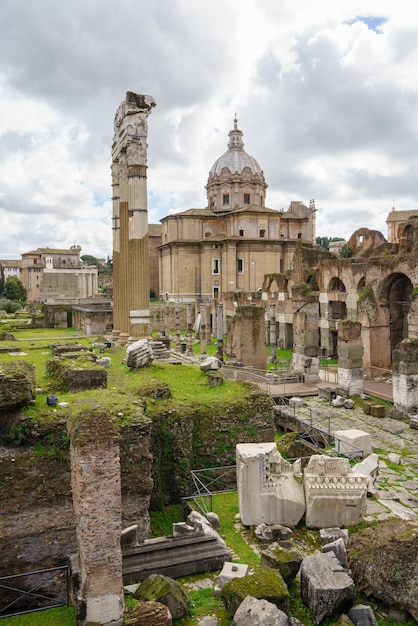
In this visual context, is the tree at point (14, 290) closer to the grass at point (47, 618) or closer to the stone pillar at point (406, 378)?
the stone pillar at point (406, 378)

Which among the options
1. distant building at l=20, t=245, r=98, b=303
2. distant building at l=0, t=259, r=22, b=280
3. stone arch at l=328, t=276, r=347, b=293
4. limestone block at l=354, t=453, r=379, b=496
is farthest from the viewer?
distant building at l=0, t=259, r=22, b=280

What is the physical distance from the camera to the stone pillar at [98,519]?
16.6ft

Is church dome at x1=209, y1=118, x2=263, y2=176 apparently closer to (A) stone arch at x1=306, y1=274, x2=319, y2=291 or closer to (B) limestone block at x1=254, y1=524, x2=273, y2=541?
(A) stone arch at x1=306, y1=274, x2=319, y2=291

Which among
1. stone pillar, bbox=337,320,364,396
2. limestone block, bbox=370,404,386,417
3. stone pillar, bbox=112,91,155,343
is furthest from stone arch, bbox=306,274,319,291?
limestone block, bbox=370,404,386,417

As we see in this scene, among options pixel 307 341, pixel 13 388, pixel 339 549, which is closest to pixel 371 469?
pixel 339 549

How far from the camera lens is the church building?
4450 centimetres

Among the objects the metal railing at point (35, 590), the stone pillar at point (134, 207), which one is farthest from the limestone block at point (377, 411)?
the metal railing at point (35, 590)

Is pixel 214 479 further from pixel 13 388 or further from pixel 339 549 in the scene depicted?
pixel 13 388

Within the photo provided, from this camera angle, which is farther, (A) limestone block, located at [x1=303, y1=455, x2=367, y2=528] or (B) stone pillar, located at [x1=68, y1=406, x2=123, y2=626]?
(A) limestone block, located at [x1=303, y1=455, x2=367, y2=528]

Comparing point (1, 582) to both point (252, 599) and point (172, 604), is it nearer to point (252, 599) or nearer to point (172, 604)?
point (172, 604)

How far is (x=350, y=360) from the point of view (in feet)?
53.5

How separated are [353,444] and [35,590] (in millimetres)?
6630

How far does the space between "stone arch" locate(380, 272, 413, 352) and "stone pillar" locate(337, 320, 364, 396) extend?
3730mm

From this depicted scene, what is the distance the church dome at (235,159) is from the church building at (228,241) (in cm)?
14
